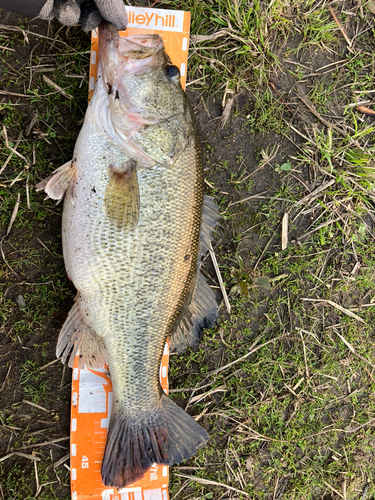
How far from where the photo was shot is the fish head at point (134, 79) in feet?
5.99

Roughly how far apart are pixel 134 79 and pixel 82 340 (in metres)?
1.55

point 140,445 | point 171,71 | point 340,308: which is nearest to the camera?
point 171,71

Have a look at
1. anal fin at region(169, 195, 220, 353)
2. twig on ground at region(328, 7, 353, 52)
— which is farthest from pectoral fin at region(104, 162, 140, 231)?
twig on ground at region(328, 7, 353, 52)

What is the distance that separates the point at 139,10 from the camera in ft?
7.59

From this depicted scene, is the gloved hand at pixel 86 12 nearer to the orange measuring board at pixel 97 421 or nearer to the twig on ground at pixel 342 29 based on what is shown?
the orange measuring board at pixel 97 421

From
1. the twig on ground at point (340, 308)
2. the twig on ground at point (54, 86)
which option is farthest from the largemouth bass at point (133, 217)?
the twig on ground at point (340, 308)

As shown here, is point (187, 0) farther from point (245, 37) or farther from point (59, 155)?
point (59, 155)

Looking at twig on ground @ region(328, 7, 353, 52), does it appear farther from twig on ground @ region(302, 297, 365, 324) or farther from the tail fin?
the tail fin

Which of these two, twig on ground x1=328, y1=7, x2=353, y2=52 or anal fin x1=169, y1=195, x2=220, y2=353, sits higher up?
twig on ground x1=328, y1=7, x2=353, y2=52

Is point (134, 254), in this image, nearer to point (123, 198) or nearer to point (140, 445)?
point (123, 198)

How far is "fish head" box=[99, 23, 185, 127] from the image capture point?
183 centimetres

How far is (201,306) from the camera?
218 cm

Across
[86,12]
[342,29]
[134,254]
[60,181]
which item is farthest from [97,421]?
[342,29]

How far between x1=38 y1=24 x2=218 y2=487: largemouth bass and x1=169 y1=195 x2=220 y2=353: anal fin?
0.35 feet
